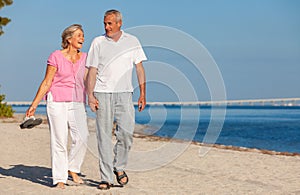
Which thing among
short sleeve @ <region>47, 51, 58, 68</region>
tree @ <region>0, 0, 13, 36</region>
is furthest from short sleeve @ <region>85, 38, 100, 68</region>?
tree @ <region>0, 0, 13, 36</region>

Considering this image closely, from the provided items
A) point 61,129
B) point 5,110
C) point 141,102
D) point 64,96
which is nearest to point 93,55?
point 64,96

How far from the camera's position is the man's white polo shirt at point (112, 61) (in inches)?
262

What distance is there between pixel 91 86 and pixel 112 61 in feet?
1.20

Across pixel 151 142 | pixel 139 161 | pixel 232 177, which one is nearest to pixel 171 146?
pixel 151 142

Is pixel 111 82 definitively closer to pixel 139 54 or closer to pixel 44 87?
pixel 139 54

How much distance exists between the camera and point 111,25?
262 inches

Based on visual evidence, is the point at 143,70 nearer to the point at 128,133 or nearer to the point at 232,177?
the point at 128,133

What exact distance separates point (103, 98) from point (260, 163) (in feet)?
12.5

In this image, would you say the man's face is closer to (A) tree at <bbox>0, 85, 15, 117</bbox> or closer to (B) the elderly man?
(B) the elderly man

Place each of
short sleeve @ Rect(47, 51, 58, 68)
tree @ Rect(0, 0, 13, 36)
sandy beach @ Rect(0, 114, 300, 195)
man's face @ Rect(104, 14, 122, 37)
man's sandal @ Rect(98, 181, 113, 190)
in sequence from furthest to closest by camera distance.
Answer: tree @ Rect(0, 0, 13, 36) < sandy beach @ Rect(0, 114, 300, 195) < short sleeve @ Rect(47, 51, 58, 68) < man's sandal @ Rect(98, 181, 113, 190) < man's face @ Rect(104, 14, 122, 37)

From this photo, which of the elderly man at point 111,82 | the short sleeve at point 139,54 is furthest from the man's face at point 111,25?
the short sleeve at point 139,54

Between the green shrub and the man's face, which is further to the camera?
the green shrub

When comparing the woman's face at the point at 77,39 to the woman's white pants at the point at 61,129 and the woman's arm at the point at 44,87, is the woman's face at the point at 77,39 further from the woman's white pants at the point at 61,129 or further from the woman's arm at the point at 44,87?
the woman's white pants at the point at 61,129

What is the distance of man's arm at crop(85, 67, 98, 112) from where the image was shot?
21.7 ft
